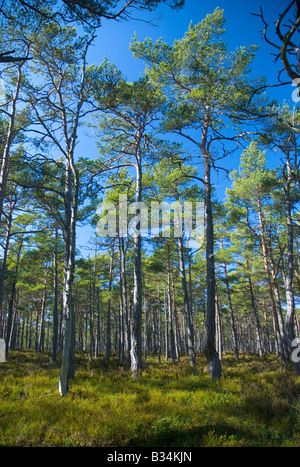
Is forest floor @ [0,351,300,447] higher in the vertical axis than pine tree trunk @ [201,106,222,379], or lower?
lower

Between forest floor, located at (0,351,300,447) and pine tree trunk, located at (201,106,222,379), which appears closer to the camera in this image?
forest floor, located at (0,351,300,447)

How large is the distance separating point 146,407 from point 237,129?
376 inches

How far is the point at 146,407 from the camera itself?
5.04m

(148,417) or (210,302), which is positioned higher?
(210,302)

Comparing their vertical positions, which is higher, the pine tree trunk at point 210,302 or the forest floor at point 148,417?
the pine tree trunk at point 210,302

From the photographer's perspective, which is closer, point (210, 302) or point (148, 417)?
point (148, 417)

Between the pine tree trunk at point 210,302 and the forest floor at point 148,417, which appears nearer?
the forest floor at point 148,417

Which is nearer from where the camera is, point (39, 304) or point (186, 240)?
point (186, 240)

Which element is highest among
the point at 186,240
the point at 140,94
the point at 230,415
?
the point at 140,94
